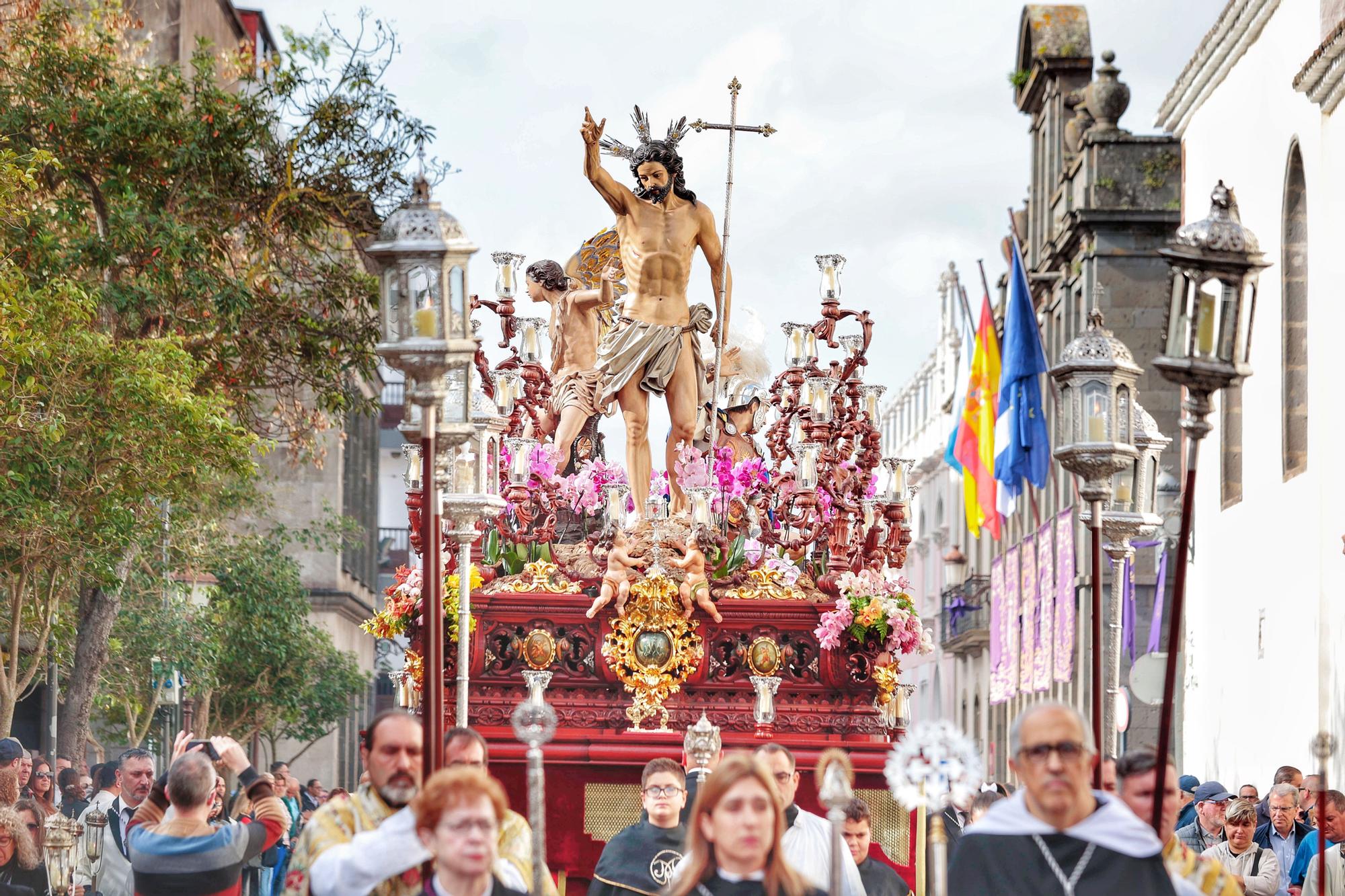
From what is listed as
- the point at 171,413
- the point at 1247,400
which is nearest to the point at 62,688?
the point at 171,413

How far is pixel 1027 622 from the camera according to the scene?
34.6m

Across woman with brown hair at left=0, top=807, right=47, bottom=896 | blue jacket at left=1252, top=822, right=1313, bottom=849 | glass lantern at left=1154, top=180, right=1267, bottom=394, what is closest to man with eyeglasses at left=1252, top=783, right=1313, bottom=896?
blue jacket at left=1252, top=822, right=1313, bottom=849

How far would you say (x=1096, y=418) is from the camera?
33.8ft

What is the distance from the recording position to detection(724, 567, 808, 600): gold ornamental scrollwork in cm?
1438

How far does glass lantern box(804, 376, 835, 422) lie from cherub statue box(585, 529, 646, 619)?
1.49m

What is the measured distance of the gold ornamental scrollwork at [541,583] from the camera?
47.1 feet

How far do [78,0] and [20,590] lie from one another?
31.2 ft

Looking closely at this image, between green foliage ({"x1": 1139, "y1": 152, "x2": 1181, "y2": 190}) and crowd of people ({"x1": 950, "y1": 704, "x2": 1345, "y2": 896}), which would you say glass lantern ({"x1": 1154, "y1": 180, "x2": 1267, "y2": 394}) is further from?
green foliage ({"x1": 1139, "y1": 152, "x2": 1181, "y2": 190})

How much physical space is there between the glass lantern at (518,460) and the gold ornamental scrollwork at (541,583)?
22.2 inches

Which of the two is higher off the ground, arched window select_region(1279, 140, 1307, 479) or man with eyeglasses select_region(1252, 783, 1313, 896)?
arched window select_region(1279, 140, 1307, 479)

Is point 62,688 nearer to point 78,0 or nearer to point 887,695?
point 78,0

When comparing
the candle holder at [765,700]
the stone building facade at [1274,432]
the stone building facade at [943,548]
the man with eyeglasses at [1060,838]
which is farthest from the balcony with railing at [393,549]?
the man with eyeglasses at [1060,838]

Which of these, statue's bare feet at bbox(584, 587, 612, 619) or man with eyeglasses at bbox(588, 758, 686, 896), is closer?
man with eyeglasses at bbox(588, 758, 686, 896)

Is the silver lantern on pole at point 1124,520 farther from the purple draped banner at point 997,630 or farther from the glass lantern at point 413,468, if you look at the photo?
the purple draped banner at point 997,630
